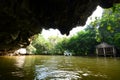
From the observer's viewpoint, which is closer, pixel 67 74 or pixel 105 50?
pixel 67 74

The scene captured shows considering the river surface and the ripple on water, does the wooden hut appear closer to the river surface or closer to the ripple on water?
the river surface

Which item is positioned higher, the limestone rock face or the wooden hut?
the limestone rock face

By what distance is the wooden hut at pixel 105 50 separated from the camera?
39188 millimetres

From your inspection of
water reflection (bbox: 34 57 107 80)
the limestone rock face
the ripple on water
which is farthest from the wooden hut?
the ripple on water

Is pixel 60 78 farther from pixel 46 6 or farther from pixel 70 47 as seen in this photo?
pixel 70 47

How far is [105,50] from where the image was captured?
4062 cm

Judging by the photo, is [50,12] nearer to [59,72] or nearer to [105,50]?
[59,72]

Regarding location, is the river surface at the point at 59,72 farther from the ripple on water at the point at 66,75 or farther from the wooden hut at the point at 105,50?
the wooden hut at the point at 105,50

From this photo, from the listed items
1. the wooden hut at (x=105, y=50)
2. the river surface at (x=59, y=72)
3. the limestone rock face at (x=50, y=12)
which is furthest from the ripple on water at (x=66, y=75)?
the wooden hut at (x=105, y=50)

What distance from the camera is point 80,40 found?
4691 cm

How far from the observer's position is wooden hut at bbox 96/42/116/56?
3919cm

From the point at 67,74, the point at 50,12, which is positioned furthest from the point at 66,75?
the point at 50,12

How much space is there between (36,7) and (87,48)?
35.0m

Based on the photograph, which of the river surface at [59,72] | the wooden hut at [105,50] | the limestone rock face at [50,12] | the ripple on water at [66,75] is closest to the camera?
the ripple on water at [66,75]
